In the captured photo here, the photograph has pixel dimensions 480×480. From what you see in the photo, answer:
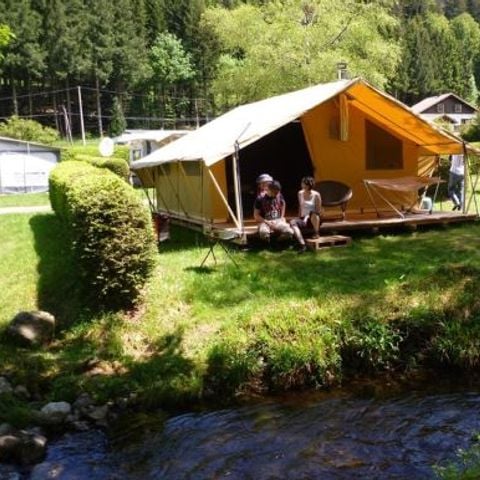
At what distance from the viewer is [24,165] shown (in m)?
33.1

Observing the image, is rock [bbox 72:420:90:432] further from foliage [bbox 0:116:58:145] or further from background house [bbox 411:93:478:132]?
background house [bbox 411:93:478:132]

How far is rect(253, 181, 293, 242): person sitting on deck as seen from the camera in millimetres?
11039

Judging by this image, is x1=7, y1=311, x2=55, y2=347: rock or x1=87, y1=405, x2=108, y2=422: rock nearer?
x1=87, y1=405, x2=108, y2=422: rock

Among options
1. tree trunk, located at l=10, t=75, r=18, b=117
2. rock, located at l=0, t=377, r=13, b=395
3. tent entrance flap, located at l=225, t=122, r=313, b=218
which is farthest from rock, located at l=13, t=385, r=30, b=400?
tree trunk, located at l=10, t=75, r=18, b=117

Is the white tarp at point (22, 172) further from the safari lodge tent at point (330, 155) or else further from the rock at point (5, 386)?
the rock at point (5, 386)

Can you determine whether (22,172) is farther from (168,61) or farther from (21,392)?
(168,61)

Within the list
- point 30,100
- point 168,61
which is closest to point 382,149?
point 30,100

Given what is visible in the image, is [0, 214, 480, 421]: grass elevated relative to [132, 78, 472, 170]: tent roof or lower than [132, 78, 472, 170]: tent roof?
lower

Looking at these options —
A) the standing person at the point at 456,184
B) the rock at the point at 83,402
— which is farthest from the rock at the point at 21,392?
the standing person at the point at 456,184

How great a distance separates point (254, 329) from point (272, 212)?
3811mm

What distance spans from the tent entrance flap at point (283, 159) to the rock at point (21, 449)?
9.38 meters

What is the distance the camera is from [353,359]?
25.1 ft

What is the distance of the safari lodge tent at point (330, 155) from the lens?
42.6ft

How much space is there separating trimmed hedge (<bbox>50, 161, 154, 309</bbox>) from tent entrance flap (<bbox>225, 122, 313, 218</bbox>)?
20.6ft
